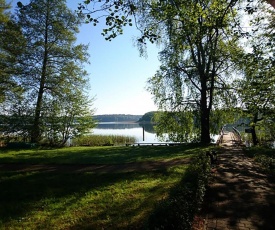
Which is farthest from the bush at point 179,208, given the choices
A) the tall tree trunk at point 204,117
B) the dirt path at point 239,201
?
the tall tree trunk at point 204,117

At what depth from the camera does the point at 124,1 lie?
7.59m

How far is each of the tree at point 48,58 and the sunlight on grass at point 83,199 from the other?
14.3 meters

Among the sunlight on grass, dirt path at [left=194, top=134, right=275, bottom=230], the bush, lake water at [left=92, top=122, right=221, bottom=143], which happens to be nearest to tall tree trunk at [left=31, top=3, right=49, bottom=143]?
lake water at [left=92, top=122, right=221, bottom=143]

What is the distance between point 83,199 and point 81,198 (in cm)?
13

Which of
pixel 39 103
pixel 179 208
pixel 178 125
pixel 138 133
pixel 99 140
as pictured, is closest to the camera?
pixel 179 208

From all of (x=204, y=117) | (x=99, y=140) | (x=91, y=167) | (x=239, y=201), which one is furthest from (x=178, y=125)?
(x=239, y=201)

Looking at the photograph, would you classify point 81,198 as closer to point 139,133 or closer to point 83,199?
point 83,199

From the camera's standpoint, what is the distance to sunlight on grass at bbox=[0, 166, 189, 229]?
648 cm

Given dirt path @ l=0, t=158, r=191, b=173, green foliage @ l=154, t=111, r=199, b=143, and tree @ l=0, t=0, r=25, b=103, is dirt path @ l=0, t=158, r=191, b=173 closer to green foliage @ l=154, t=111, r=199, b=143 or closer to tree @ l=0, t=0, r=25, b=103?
green foliage @ l=154, t=111, r=199, b=143

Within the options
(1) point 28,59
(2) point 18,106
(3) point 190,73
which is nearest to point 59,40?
(1) point 28,59

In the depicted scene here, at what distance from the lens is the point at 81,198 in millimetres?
8188

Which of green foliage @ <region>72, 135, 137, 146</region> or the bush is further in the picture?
green foliage @ <region>72, 135, 137, 146</region>

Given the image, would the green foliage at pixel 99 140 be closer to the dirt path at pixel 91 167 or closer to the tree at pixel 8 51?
the tree at pixel 8 51

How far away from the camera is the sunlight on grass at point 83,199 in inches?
255
